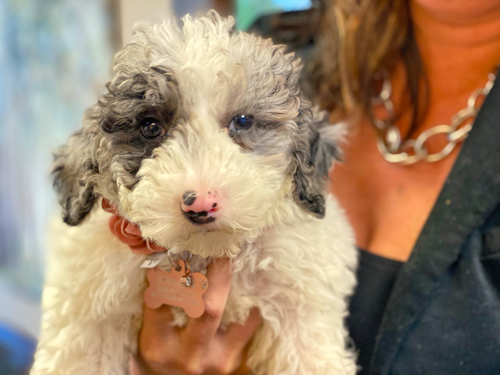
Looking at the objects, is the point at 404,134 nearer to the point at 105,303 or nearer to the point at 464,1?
the point at 464,1

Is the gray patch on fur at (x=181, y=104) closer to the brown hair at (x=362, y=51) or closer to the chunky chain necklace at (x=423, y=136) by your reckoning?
the chunky chain necklace at (x=423, y=136)

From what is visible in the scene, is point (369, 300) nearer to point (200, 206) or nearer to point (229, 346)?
point (229, 346)

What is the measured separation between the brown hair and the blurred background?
95cm

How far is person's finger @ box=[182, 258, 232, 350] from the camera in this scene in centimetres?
130

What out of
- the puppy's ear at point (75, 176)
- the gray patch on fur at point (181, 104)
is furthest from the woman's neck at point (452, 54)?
the puppy's ear at point (75, 176)

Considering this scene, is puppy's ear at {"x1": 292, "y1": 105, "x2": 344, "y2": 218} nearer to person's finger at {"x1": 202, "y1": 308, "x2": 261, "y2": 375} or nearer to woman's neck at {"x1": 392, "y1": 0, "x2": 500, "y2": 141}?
person's finger at {"x1": 202, "y1": 308, "x2": 261, "y2": 375}

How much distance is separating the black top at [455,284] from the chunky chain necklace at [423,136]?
13.9 inches

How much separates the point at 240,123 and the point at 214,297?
1.73 feet

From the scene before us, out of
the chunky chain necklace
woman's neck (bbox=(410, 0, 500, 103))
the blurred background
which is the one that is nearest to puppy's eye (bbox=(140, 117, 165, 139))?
the chunky chain necklace

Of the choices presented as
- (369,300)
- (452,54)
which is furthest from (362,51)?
(369,300)

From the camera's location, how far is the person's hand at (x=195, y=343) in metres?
1.37

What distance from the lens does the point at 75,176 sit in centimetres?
138

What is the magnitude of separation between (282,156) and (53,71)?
2801mm

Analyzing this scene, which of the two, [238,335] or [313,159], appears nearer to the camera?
[313,159]
